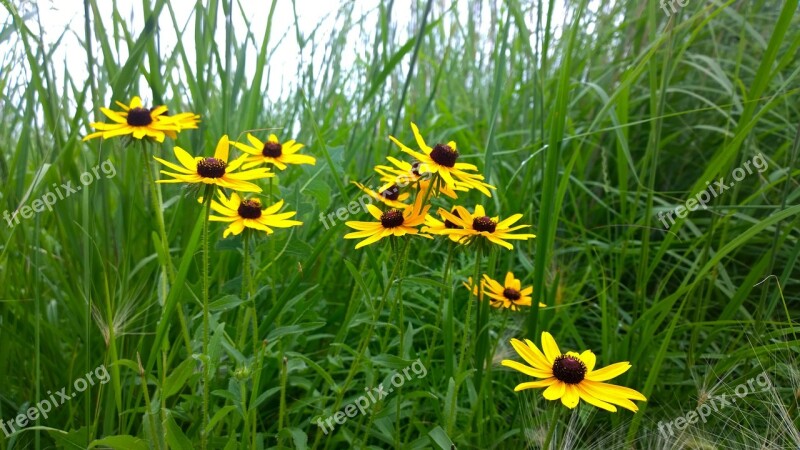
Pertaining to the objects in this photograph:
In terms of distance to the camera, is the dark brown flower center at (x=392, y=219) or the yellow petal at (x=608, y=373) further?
the dark brown flower center at (x=392, y=219)

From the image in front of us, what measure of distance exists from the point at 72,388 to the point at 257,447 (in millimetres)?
491

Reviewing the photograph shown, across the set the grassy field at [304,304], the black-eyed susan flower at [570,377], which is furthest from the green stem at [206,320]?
the black-eyed susan flower at [570,377]

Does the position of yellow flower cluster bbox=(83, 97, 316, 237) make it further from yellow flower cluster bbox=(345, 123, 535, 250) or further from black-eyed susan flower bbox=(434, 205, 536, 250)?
black-eyed susan flower bbox=(434, 205, 536, 250)

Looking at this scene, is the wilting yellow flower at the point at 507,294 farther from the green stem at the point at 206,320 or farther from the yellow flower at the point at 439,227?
the green stem at the point at 206,320

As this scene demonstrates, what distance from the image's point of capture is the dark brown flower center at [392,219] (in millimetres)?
1510

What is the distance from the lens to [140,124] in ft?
5.30

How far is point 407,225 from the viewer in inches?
59.4

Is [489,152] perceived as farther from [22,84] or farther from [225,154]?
[22,84]

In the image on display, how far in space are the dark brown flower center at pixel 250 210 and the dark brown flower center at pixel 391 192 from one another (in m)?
0.30

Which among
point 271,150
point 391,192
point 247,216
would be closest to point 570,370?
point 391,192

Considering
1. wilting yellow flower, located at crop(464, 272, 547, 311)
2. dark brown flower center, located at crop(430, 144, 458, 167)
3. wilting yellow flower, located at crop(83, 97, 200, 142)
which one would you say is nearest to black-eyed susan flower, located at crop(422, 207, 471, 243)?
dark brown flower center, located at crop(430, 144, 458, 167)

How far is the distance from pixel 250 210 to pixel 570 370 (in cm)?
71

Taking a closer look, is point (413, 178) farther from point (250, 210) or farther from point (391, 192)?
point (250, 210)

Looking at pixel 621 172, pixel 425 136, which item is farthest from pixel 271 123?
pixel 621 172
